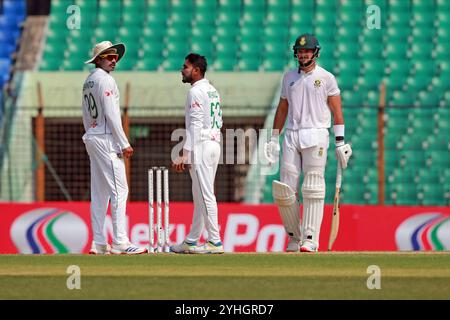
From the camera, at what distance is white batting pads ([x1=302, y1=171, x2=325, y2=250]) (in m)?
12.7

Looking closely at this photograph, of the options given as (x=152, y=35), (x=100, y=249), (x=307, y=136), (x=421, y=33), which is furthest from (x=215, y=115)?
(x=421, y=33)

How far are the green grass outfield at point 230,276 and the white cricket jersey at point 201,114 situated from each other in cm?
116

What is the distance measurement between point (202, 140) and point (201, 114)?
26cm

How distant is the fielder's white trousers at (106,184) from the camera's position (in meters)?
12.3

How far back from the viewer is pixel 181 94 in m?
21.8

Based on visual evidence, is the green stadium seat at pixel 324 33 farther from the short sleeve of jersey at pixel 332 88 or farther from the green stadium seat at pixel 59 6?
the short sleeve of jersey at pixel 332 88

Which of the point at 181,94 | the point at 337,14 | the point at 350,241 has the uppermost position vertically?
the point at 337,14

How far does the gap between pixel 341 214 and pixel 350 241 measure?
0.39 metres

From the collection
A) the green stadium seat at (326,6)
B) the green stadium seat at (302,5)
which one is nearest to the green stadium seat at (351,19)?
the green stadium seat at (326,6)

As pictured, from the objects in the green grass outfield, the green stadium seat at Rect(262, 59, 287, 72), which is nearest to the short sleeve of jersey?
the green grass outfield
